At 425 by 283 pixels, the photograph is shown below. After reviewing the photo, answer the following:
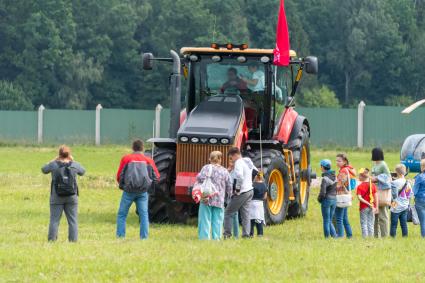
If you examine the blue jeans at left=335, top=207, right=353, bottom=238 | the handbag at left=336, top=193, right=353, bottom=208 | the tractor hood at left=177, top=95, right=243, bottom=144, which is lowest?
the blue jeans at left=335, top=207, right=353, bottom=238

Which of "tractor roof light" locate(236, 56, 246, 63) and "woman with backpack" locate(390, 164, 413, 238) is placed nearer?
"woman with backpack" locate(390, 164, 413, 238)

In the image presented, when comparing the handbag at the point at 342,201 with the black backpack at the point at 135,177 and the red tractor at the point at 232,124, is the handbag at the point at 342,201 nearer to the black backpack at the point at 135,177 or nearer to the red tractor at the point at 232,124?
the red tractor at the point at 232,124

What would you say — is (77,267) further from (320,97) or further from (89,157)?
(320,97)

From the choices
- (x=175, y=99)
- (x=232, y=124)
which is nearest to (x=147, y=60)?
(x=175, y=99)

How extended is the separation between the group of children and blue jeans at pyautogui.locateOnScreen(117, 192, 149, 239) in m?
2.75

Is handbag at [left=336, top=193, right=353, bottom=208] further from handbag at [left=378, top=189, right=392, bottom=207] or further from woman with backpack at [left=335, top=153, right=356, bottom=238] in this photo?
handbag at [left=378, top=189, right=392, bottom=207]

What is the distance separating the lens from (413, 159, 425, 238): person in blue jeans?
1972cm

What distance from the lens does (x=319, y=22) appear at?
90.2 m

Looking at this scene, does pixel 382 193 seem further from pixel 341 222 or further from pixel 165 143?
pixel 165 143

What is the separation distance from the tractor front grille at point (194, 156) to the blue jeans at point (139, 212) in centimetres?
256

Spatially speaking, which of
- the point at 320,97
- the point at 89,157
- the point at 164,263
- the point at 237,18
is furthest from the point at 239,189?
the point at 237,18

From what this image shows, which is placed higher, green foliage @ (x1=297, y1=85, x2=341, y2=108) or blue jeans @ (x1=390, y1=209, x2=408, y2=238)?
green foliage @ (x1=297, y1=85, x2=341, y2=108)

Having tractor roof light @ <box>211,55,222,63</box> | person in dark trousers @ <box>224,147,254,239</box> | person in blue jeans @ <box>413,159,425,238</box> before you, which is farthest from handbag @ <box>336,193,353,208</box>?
tractor roof light @ <box>211,55,222,63</box>

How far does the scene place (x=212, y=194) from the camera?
18.3 meters
